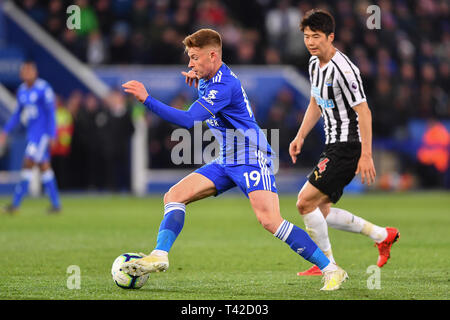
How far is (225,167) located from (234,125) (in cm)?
35

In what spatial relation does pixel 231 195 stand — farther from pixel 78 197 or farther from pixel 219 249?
pixel 219 249

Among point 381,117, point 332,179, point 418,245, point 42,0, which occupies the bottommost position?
point 418,245

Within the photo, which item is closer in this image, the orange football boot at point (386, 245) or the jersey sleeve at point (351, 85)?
the jersey sleeve at point (351, 85)

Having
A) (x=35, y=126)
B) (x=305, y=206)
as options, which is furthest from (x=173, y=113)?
(x=35, y=126)

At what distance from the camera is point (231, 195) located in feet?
65.3

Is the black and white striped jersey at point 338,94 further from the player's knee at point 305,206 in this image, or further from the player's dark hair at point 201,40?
the player's dark hair at point 201,40

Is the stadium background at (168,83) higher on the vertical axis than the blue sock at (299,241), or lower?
higher

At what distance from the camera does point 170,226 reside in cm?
624

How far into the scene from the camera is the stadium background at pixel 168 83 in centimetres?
1919

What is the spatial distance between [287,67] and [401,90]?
3316 millimetres

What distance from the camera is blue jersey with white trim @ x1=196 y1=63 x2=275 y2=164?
243 inches

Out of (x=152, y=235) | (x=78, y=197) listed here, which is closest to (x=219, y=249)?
(x=152, y=235)

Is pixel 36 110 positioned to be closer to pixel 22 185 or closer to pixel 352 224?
pixel 22 185

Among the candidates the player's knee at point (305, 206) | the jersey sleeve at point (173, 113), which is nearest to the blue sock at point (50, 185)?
the player's knee at point (305, 206)
